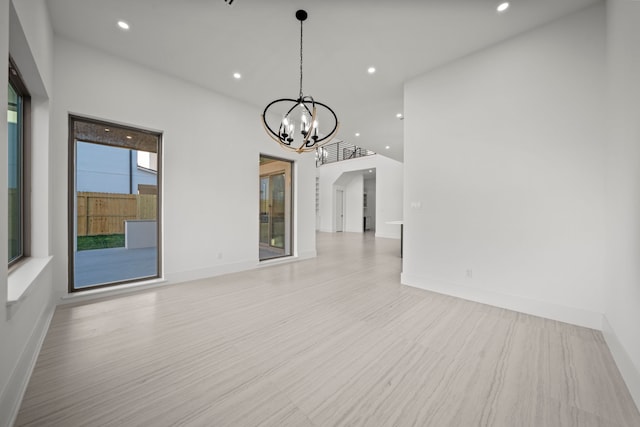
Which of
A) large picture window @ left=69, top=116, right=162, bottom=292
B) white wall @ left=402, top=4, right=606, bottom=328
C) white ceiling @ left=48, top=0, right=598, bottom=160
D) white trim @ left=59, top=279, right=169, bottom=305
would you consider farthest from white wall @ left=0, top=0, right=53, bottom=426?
white wall @ left=402, top=4, right=606, bottom=328

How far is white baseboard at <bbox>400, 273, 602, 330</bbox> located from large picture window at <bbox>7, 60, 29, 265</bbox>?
15.8ft

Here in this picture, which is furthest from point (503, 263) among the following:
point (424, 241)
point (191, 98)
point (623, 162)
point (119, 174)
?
point (119, 174)

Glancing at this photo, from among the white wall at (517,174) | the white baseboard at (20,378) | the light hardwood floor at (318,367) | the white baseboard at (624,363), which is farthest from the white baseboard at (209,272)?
the white baseboard at (624,363)

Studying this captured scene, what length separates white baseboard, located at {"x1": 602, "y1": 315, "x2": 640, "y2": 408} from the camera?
5.23 ft

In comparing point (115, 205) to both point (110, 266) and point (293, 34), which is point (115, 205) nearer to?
point (110, 266)

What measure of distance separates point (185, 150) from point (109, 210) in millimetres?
4375

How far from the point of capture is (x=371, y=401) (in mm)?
1541

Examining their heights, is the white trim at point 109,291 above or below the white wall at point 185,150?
below

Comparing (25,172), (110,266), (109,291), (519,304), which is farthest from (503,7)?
(110,266)

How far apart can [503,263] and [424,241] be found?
40.0 inches

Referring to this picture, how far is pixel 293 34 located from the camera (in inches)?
120

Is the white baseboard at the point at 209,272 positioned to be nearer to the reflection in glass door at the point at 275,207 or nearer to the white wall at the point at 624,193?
the reflection in glass door at the point at 275,207

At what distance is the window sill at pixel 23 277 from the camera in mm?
1610

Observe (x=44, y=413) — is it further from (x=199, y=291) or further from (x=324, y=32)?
(x=324, y=32)
